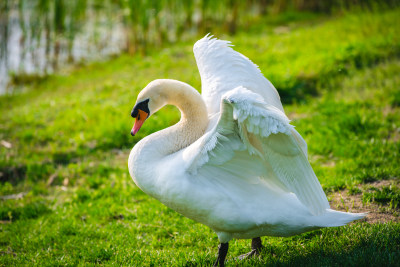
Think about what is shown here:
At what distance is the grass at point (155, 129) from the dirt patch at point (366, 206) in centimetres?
8

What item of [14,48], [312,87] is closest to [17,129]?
[312,87]

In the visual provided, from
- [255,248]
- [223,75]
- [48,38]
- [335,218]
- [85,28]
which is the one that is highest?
[223,75]

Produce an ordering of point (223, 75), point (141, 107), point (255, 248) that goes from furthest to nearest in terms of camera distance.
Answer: point (223, 75), point (255, 248), point (141, 107)

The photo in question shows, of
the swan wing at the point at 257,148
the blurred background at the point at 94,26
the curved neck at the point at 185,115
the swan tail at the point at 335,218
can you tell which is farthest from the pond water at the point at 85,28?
the swan tail at the point at 335,218

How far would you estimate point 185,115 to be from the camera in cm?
370

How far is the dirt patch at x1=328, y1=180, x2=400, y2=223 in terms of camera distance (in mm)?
3878

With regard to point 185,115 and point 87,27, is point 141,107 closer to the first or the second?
point 185,115

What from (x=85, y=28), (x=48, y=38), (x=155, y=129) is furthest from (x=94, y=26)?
(x=155, y=129)

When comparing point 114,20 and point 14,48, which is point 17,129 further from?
point 14,48

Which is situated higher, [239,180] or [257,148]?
[257,148]

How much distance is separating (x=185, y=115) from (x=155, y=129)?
2.94m

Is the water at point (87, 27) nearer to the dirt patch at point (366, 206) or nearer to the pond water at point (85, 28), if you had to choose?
the pond water at point (85, 28)

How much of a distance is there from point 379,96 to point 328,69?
1277 millimetres

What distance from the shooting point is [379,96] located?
6.45 meters
